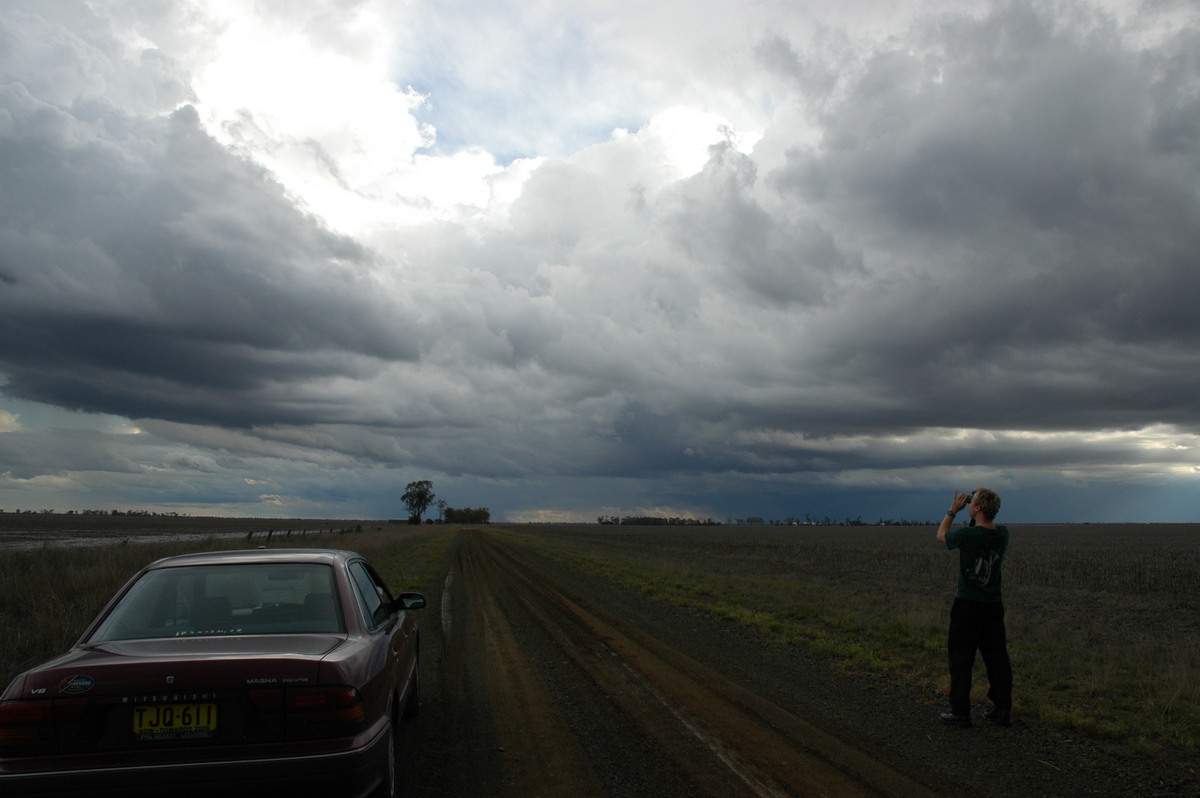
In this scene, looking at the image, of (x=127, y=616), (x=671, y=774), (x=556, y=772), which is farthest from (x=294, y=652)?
(x=671, y=774)

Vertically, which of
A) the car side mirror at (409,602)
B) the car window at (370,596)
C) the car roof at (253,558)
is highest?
the car roof at (253,558)

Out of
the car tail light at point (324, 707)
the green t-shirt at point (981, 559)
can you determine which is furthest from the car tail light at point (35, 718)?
the green t-shirt at point (981, 559)

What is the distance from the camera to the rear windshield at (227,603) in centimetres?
414

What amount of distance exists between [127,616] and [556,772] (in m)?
3.00

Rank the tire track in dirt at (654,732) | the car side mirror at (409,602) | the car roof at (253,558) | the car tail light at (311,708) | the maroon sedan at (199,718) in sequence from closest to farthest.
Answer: the maroon sedan at (199,718)
the car tail light at (311,708)
the car roof at (253,558)
the tire track in dirt at (654,732)
the car side mirror at (409,602)

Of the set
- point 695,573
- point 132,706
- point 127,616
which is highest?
point 127,616

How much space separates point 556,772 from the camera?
5098 millimetres

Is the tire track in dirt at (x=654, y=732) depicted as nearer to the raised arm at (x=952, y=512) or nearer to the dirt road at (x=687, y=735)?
the dirt road at (x=687, y=735)

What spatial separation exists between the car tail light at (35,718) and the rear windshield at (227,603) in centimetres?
72

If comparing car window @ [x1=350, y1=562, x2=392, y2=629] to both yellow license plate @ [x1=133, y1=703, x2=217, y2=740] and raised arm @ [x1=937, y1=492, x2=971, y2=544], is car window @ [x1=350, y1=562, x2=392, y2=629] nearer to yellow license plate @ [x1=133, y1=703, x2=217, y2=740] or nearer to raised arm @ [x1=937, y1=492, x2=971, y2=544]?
yellow license plate @ [x1=133, y1=703, x2=217, y2=740]

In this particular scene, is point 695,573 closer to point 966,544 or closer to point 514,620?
point 514,620

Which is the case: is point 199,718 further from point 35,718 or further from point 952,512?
point 952,512

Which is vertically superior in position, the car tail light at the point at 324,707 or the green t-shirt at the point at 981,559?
the green t-shirt at the point at 981,559

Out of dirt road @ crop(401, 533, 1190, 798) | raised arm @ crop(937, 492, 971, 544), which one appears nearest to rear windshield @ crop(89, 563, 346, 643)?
dirt road @ crop(401, 533, 1190, 798)
